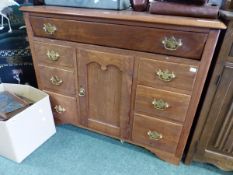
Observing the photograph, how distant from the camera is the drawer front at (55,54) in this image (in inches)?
43.8

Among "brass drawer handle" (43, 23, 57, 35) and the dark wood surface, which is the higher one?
"brass drawer handle" (43, 23, 57, 35)

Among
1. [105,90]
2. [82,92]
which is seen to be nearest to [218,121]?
[105,90]

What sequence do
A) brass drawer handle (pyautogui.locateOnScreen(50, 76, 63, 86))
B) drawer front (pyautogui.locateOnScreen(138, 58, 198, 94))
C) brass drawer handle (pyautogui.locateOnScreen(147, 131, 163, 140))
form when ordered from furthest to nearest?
brass drawer handle (pyautogui.locateOnScreen(50, 76, 63, 86))
brass drawer handle (pyautogui.locateOnScreen(147, 131, 163, 140))
drawer front (pyautogui.locateOnScreen(138, 58, 198, 94))

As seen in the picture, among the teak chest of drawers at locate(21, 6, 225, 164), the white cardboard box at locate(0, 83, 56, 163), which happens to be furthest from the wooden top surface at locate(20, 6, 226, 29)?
the white cardboard box at locate(0, 83, 56, 163)

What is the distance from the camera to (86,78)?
115 centimetres

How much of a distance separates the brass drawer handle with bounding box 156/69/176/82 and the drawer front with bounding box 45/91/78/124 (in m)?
0.61

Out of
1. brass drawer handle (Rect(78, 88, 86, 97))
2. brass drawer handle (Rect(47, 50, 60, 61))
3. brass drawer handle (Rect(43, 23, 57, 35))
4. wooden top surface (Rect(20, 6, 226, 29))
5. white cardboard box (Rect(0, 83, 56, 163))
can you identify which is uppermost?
wooden top surface (Rect(20, 6, 226, 29))

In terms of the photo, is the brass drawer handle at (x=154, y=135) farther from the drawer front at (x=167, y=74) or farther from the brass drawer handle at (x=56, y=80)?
the brass drawer handle at (x=56, y=80)

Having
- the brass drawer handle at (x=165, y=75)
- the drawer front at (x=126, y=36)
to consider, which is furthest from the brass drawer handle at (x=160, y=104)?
the drawer front at (x=126, y=36)

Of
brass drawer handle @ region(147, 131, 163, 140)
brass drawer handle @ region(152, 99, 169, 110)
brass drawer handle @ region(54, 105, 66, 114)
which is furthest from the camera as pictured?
brass drawer handle @ region(54, 105, 66, 114)

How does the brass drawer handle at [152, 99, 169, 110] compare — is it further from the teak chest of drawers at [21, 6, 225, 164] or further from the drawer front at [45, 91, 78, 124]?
the drawer front at [45, 91, 78, 124]

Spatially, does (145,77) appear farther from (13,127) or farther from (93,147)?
(13,127)

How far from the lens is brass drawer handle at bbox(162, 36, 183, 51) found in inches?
33.7

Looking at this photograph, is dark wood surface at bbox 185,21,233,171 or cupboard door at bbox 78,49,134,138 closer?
dark wood surface at bbox 185,21,233,171
